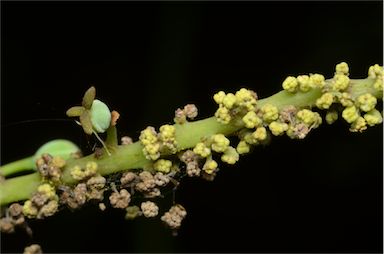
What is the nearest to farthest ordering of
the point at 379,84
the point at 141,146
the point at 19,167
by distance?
the point at 379,84, the point at 141,146, the point at 19,167

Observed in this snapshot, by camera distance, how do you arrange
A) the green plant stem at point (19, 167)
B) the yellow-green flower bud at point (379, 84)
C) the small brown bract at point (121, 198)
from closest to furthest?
1. the yellow-green flower bud at point (379, 84)
2. the small brown bract at point (121, 198)
3. the green plant stem at point (19, 167)

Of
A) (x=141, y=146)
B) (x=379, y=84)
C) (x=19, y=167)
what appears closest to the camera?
(x=379, y=84)

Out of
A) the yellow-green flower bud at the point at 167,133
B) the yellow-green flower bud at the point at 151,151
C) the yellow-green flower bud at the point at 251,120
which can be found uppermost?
the yellow-green flower bud at the point at 251,120

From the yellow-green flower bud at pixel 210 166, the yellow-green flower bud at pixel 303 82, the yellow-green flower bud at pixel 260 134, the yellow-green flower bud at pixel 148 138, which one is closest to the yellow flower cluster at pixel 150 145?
the yellow-green flower bud at pixel 148 138

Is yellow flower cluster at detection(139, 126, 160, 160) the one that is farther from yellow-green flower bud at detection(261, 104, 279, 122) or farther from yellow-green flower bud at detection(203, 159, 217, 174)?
yellow-green flower bud at detection(261, 104, 279, 122)

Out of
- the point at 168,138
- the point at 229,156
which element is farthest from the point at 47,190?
the point at 229,156

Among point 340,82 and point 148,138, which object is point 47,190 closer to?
point 148,138

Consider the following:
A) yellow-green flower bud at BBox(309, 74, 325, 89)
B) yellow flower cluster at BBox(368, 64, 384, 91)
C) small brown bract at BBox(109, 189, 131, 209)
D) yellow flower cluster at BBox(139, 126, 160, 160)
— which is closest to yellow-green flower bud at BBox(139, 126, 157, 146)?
yellow flower cluster at BBox(139, 126, 160, 160)

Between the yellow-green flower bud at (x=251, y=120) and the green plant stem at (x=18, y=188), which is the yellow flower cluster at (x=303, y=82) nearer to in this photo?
the yellow-green flower bud at (x=251, y=120)
